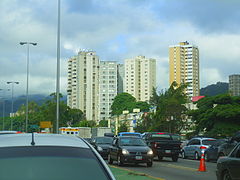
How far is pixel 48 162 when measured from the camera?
16.0 feet

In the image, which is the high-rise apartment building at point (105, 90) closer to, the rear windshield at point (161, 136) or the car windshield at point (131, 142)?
the rear windshield at point (161, 136)

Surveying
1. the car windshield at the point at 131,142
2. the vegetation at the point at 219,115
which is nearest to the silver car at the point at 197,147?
the car windshield at the point at 131,142

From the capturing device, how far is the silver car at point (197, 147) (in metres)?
31.8

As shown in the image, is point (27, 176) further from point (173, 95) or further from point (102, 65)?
point (102, 65)

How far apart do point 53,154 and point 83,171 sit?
1.29 ft

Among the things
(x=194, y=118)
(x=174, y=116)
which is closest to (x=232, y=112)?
(x=194, y=118)

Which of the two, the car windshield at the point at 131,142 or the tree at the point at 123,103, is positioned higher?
the tree at the point at 123,103

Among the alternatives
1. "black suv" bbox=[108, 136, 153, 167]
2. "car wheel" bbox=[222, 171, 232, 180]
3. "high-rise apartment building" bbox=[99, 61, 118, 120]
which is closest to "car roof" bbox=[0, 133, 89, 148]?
"car wheel" bbox=[222, 171, 232, 180]

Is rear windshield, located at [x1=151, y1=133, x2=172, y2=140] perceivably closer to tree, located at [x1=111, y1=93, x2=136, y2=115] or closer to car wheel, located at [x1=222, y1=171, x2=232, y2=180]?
car wheel, located at [x1=222, y1=171, x2=232, y2=180]

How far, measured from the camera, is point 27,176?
4715mm

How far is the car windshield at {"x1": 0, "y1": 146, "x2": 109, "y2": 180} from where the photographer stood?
474 cm

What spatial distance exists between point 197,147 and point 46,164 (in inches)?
1121

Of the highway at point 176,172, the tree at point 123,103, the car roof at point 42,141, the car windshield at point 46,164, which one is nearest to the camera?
the car windshield at point 46,164

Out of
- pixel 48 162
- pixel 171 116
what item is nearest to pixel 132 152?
pixel 48 162
